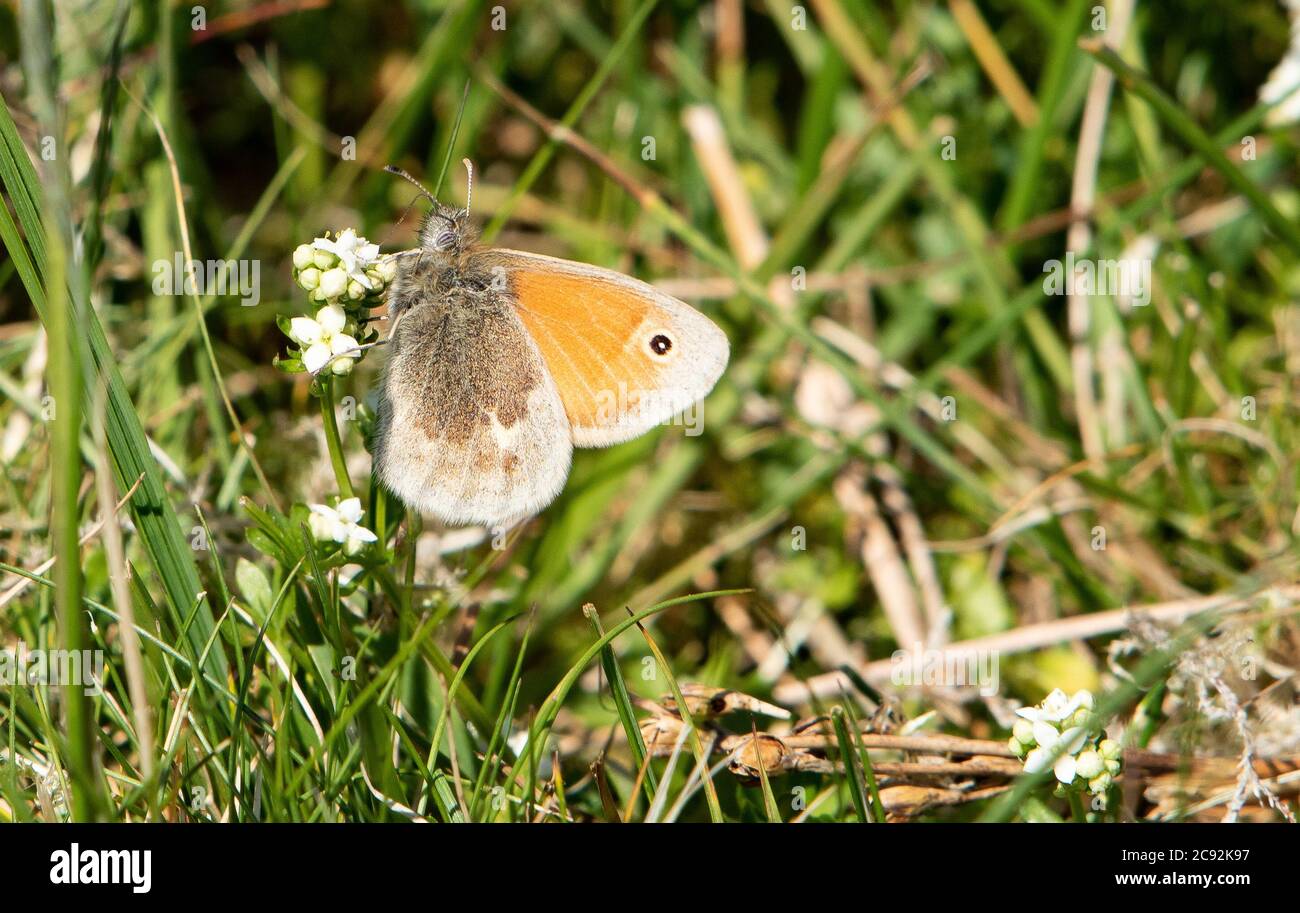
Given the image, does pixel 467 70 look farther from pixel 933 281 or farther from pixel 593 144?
pixel 933 281

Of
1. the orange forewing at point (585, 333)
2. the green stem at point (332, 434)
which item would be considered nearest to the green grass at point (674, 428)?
the green stem at point (332, 434)

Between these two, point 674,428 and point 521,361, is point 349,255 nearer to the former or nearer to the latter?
point 521,361

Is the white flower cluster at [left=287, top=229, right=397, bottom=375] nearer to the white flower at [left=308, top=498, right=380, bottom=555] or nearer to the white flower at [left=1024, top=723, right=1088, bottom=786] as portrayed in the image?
the white flower at [left=308, top=498, right=380, bottom=555]

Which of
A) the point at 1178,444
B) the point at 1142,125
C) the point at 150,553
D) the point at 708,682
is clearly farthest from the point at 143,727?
the point at 1142,125

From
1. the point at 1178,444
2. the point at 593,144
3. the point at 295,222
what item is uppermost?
the point at 593,144

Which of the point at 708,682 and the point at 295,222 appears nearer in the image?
the point at 708,682

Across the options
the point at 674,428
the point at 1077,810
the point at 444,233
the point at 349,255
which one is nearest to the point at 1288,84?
the point at 674,428
